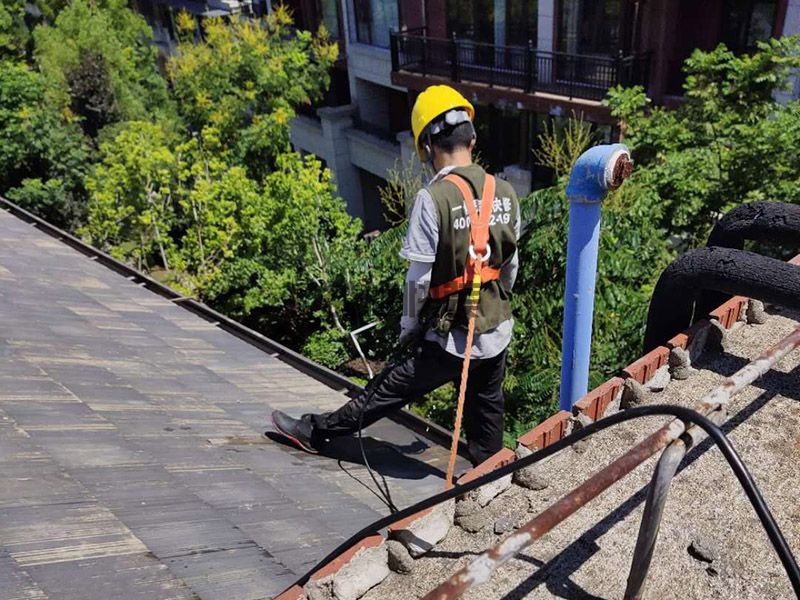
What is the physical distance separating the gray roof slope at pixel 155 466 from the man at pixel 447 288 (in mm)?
374

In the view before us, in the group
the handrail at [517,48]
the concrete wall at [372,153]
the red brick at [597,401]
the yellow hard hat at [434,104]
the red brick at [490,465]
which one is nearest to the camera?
the red brick at [490,465]

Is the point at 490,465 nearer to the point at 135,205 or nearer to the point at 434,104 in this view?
the point at 434,104

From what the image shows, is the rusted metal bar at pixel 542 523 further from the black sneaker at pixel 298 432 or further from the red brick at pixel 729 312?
the black sneaker at pixel 298 432

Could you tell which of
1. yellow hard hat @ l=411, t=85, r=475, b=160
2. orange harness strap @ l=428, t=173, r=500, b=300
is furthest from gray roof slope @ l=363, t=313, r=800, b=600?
yellow hard hat @ l=411, t=85, r=475, b=160

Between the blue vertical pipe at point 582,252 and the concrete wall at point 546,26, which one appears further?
the concrete wall at point 546,26

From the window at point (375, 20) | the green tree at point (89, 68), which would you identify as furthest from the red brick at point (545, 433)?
the window at point (375, 20)

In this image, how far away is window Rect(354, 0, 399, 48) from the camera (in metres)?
19.0

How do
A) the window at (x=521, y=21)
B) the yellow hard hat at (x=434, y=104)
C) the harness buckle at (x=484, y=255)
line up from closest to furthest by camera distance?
the yellow hard hat at (x=434, y=104), the harness buckle at (x=484, y=255), the window at (x=521, y=21)

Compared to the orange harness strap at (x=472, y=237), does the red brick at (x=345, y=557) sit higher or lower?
lower

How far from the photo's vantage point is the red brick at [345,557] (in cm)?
238

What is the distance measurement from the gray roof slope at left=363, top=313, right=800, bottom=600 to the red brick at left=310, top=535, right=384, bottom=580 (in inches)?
5.4

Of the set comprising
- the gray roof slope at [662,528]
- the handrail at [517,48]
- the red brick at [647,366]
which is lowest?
the gray roof slope at [662,528]

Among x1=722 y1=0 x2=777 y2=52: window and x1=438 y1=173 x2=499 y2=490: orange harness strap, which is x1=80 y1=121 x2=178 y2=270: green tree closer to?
x1=438 y1=173 x2=499 y2=490: orange harness strap

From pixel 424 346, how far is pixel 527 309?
3.30 metres
